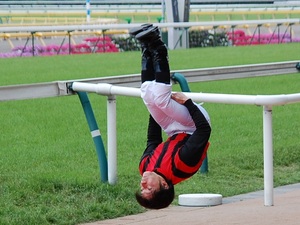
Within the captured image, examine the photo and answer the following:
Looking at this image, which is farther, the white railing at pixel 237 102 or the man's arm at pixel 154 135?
the man's arm at pixel 154 135

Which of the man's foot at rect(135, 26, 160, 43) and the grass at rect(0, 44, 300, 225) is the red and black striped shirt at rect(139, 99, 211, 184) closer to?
the man's foot at rect(135, 26, 160, 43)

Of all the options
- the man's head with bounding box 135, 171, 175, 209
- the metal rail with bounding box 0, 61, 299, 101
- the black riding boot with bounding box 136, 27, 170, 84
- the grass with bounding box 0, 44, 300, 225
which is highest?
the black riding boot with bounding box 136, 27, 170, 84

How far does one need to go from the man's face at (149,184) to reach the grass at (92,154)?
3.80 ft

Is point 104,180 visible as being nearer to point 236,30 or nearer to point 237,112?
point 237,112

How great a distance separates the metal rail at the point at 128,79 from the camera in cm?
747

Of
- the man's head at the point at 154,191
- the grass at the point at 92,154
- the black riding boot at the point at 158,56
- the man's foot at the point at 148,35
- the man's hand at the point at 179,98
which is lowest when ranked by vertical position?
the grass at the point at 92,154

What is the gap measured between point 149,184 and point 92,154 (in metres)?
3.68

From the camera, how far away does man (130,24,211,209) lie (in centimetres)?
573

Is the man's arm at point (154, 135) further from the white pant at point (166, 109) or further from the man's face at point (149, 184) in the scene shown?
the man's face at point (149, 184)

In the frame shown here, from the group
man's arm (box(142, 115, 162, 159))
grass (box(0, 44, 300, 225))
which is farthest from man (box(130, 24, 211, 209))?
grass (box(0, 44, 300, 225))

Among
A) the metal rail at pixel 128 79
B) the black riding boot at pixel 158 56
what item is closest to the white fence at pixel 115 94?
the metal rail at pixel 128 79

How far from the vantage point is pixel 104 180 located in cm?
788

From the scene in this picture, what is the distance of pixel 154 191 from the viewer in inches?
226

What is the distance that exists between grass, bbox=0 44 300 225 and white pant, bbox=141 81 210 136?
4.29 ft
